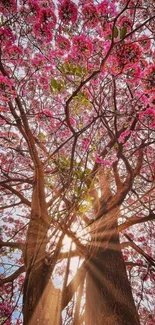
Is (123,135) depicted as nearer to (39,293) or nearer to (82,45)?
(82,45)

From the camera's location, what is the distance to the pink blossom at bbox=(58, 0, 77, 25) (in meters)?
2.71

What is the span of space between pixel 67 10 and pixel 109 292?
130 inches

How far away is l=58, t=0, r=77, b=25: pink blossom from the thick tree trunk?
276 cm

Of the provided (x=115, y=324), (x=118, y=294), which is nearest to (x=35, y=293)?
(x=115, y=324)

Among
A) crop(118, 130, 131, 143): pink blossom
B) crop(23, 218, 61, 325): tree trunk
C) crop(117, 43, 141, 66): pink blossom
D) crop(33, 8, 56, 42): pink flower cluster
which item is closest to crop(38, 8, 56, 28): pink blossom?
crop(33, 8, 56, 42): pink flower cluster

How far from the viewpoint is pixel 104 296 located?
2.37 meters

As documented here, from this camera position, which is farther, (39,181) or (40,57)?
(40,57)

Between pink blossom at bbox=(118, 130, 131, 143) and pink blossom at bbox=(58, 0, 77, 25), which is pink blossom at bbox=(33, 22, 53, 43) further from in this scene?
pink blossom at bbox=(118, 130, 131, 143)

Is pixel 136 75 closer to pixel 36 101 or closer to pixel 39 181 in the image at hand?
pixel 39 181

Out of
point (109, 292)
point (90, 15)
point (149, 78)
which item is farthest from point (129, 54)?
point (109, 292)

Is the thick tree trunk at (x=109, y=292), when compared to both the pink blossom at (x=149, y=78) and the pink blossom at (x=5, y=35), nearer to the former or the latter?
the pink blossom at (x=149, y=78)

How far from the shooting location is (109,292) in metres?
2.37

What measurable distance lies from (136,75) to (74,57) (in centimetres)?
78

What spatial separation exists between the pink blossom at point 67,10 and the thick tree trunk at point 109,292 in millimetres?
2762
